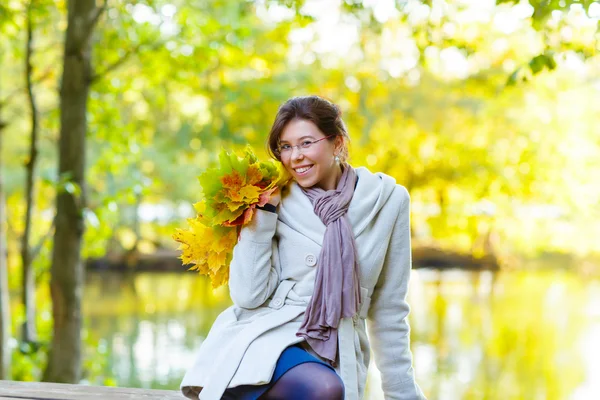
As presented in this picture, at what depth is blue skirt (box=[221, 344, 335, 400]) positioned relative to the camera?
6.24 ft

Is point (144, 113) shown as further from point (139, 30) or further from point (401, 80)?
point (139, 30)

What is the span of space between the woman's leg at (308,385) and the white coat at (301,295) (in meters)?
0.06

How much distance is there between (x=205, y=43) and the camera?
197 inches

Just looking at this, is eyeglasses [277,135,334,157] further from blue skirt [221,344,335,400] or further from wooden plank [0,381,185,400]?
wooden plank [0,381,185,400]

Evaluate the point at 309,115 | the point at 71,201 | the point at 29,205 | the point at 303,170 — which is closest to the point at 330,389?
the point at 303,170

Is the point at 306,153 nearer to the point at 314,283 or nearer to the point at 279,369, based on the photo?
the point at 314,283

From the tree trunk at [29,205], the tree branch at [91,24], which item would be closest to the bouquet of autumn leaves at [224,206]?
the tree branch at [91,24]

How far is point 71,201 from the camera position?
A: 4.18 meters

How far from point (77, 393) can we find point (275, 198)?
39.9 inches

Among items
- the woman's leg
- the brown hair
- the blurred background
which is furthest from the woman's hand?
the blurred background

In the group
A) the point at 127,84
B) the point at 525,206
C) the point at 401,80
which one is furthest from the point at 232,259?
the point at 525,206

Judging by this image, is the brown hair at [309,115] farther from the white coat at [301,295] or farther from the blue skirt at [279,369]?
the blue skirt at [279,369]

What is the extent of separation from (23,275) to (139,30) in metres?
2.00

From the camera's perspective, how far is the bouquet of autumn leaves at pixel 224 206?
1.99 metres
